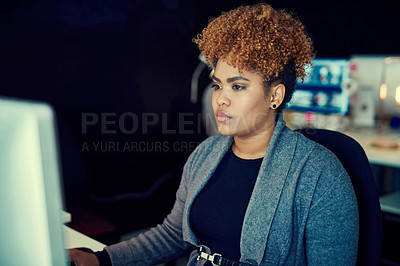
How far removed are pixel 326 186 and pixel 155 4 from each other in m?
2.57

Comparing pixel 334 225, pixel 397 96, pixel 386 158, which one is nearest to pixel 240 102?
pixel 334 225

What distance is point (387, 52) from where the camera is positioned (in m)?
3.43

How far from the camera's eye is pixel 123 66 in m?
3.10

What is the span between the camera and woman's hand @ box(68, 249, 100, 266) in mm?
1058

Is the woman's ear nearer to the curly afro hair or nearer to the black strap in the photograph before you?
the curly afro hair

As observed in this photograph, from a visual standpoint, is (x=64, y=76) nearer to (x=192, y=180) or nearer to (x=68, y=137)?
(x=68, y=137)

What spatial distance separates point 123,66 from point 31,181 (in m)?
2.69

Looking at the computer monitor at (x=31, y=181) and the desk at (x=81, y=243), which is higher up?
the computer monitor at (x=31, y=181)

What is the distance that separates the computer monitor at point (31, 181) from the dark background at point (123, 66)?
1.55m

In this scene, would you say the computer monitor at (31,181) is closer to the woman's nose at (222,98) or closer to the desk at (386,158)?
the woman's nose at (222,98)

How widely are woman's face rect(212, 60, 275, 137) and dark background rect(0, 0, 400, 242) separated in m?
1.16

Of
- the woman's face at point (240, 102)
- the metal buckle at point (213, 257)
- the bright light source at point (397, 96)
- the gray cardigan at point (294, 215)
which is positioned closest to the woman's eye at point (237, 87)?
the woman's face at point (240, 102)

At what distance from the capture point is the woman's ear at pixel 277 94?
1.24 m

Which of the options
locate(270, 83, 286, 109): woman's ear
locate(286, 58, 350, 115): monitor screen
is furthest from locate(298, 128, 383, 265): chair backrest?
locate(286, 58, 350, 115): monitor screen
